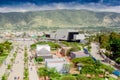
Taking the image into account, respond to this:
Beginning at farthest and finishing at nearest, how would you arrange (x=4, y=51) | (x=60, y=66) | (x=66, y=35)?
(x=66, y=35) < (x=4, y=51) < (x=60, y=66)

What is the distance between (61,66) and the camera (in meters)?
38.4

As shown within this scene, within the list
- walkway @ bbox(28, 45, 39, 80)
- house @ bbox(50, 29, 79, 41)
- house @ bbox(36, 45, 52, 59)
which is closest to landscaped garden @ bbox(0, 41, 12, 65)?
house @ bbox(36, 45, 52, 59)

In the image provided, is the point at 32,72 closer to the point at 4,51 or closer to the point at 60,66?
the point at 60,66

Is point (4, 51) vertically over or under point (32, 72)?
under

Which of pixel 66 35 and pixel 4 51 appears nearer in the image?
pixel 4 51

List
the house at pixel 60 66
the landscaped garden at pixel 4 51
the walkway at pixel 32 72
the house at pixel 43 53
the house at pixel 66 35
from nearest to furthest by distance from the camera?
the walkway at pixel 32 72 → the house at pixel 60 66 → the house at pixel 43 53 → the landscaped garden at pixel 4 51 → the house at pixel 66 35

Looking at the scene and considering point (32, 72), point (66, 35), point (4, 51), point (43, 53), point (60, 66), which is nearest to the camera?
point (32, 72)

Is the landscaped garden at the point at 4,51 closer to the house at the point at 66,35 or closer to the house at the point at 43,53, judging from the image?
the house at the point at 43,53

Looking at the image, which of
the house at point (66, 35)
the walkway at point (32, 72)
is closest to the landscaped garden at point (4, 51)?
the walkway at point (32, 72)

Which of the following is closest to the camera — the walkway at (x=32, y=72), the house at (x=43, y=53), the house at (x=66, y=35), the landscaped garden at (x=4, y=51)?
the walkway at (x=32, y=72)

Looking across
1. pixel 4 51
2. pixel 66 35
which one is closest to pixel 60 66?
pixel 4 51

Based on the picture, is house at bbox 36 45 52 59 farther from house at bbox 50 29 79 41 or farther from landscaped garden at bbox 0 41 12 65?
house at bbox 50 29 79 41

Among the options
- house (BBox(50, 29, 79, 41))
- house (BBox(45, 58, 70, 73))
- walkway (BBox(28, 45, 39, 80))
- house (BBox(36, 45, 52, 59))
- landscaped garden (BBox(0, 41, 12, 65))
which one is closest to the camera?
walkway (BBox(28, 45, 39, 80))

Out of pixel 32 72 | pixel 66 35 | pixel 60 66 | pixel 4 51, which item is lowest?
pixel 4 51
